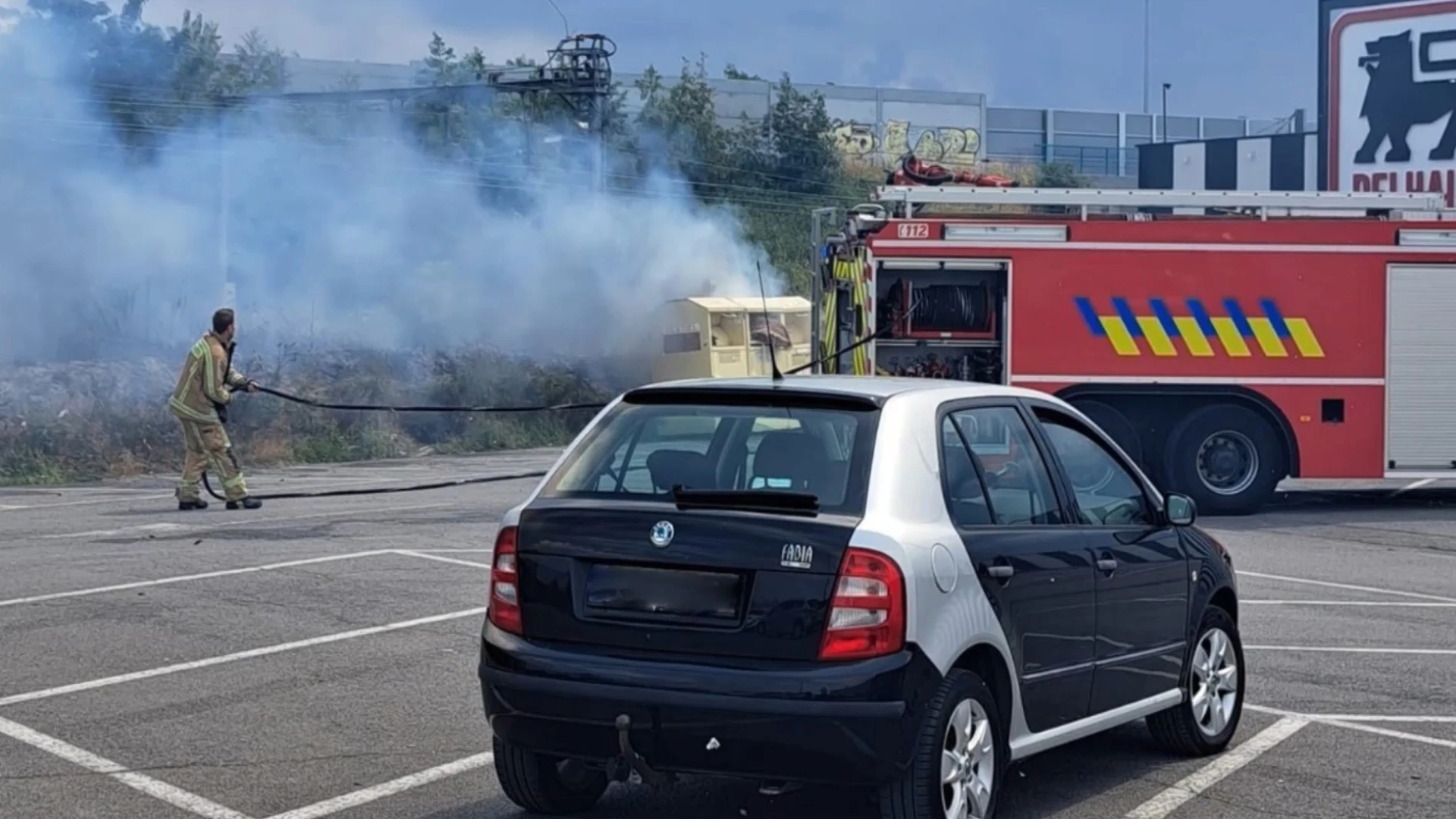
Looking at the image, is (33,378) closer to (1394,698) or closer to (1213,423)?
(1213,423)

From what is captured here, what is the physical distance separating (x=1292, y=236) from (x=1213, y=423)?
1913mm

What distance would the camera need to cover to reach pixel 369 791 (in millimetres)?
6586

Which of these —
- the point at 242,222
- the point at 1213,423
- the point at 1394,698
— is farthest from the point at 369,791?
the point at 242,222

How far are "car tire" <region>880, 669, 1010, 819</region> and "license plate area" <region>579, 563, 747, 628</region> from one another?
682 millimetres

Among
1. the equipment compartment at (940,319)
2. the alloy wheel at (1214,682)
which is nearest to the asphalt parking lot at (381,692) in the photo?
the alloy wheel at (1214,682)

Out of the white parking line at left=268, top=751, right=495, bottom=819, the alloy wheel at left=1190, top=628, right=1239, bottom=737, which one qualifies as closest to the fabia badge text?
the white parking line at left=268, top=751, right=495, bottom=819

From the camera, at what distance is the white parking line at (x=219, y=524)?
14.5 m

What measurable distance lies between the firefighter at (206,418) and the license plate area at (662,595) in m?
11.6

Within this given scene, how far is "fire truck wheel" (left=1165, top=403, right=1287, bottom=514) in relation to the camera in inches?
676

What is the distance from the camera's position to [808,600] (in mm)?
5410

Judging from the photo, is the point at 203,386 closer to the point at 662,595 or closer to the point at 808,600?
the point at 662,595

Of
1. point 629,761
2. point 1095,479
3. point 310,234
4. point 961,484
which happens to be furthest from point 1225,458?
point 310,234

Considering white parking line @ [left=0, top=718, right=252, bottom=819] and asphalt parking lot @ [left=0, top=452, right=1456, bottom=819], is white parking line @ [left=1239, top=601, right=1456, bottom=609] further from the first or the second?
white parking line @ [left=0, top=718, right=252, bottom=819]

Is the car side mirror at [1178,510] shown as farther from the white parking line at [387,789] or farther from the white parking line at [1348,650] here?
the white parking line at [1348,650]
